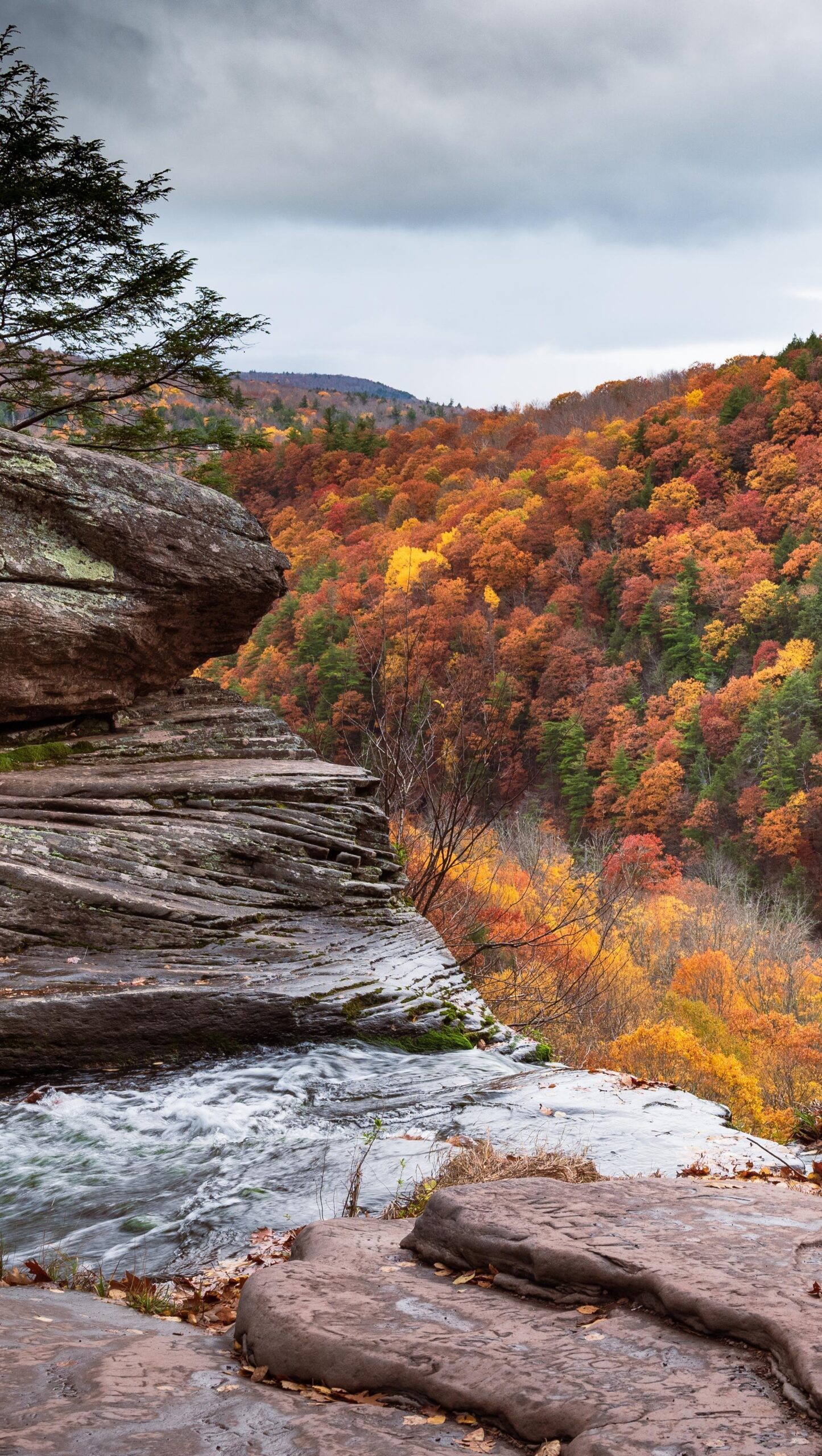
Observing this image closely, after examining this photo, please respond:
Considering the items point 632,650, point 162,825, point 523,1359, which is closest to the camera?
point 523,1359

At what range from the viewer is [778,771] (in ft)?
180

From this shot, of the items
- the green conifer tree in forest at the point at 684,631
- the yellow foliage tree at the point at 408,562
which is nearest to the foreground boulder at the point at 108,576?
the yellow foliage tree at the point at 408,562

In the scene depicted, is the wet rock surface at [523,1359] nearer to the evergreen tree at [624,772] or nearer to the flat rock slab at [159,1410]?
the flat rock slab at [159,1410]

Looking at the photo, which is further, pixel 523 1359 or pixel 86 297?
pixel 86 297

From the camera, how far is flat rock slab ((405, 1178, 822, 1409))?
119 inches

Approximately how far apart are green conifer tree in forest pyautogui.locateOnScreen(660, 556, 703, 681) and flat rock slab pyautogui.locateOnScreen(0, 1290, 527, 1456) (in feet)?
219

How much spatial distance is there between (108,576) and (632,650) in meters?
62.4

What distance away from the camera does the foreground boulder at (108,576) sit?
393 inches

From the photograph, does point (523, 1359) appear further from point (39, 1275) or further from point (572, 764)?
point (572, 764)

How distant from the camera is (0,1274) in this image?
4.54m

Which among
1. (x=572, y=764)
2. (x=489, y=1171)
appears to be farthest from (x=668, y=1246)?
(x=572, y=764)

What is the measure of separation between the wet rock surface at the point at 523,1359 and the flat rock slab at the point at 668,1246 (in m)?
0.08

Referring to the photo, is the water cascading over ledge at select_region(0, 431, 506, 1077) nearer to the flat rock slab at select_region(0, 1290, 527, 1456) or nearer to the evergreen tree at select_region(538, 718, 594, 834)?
the flat rock slab at select_region(0, 1290, 527, 1456)

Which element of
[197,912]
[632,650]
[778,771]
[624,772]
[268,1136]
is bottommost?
[624,772]
